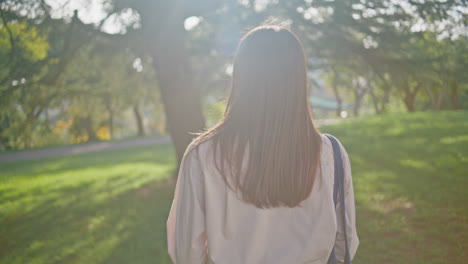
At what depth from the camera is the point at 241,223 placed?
5.46ft

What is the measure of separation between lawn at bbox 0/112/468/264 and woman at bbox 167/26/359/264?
114 inches

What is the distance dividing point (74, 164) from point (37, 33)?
8369 mm

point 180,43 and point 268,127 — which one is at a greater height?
point 180,43

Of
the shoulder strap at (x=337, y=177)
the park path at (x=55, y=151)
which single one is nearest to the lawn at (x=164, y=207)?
the shoulder strap at (x=337, y=177)

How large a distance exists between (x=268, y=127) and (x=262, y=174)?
0.21 m

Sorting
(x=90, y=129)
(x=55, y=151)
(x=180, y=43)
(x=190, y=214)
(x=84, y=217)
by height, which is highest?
(x=180, y=43)

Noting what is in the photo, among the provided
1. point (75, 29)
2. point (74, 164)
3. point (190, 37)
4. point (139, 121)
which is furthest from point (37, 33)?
point (139, 121)

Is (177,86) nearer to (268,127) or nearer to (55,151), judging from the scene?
(268,127)

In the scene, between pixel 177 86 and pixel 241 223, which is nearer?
pixel 241 223

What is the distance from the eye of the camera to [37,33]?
589 centimetres

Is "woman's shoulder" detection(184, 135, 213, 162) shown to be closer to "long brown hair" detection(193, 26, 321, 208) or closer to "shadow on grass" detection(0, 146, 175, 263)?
"long brown hair" detection(193, 26, 321, 208)

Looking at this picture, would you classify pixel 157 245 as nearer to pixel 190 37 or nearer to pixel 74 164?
pixel 190 37

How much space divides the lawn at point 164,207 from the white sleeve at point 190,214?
120 inches

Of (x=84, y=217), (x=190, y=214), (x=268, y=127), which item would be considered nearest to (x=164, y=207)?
(x=84, y=217)
